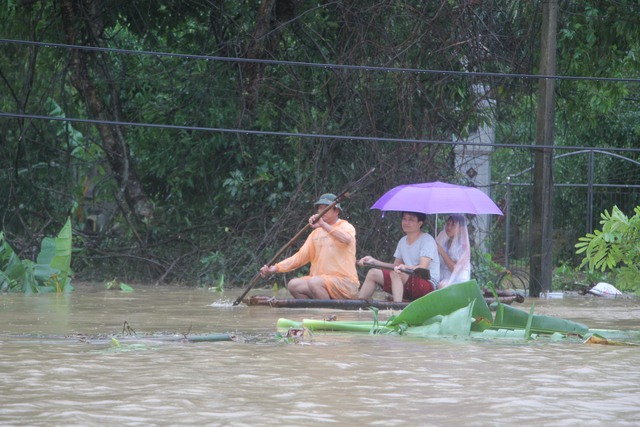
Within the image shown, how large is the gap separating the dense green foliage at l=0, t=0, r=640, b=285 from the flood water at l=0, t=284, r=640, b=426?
23.7 feet

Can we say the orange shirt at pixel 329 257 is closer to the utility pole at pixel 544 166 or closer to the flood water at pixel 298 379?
the flood water at pixel 298 379

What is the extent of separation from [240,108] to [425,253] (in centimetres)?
563

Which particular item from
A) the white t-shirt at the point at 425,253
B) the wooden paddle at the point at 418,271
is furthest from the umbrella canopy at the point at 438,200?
the wooden paddle at the point at 418,271

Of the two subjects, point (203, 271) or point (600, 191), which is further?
point (600, 191)

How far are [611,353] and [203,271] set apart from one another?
995cm

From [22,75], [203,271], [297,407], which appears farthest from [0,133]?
[297,407]

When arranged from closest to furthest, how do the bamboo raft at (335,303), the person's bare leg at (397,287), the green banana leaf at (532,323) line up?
the green banana leaf at (532,323)
the bamboo raft at (335,303)
the person's bare leg at (397,287)

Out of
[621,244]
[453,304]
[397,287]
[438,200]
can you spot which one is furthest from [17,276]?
[621,244]

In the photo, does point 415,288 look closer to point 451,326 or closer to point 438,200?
point 438,200

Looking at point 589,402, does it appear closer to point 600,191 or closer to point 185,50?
point 185,50

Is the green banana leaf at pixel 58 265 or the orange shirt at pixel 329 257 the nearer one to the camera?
the orange shirt at pixel 329 257

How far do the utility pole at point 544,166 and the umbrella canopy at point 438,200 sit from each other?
308 cm

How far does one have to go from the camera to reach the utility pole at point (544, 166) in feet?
51.7

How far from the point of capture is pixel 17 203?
1691cm
